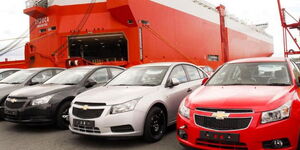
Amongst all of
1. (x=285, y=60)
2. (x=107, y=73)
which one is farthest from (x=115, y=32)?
(x=285, y=60)

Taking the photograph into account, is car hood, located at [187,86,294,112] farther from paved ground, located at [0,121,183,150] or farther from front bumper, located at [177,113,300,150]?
paved ground, located at [0,121,183,150]

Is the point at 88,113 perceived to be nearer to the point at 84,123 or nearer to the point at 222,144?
the point at 84,123

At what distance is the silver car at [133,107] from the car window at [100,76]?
4.15 ft

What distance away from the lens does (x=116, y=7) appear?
15.5 m

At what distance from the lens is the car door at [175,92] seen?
16.6 ft

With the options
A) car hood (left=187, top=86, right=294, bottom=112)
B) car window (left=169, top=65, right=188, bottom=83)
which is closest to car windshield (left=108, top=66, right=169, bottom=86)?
car window (left=169, top=65, right=188, bottom=83)

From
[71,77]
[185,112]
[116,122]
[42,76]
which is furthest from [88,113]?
[42,76]

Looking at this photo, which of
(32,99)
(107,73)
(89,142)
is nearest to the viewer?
(89,142)

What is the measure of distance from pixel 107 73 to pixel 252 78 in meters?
4.11

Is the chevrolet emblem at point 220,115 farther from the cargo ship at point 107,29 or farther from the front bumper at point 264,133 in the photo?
the cargo ship at point 107,29

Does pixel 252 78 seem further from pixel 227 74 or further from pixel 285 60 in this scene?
pixel 285 60

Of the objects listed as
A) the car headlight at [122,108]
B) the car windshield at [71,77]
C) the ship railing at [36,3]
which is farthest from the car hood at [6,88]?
the ship railing at [36,3]

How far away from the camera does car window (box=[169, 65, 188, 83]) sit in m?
5.57

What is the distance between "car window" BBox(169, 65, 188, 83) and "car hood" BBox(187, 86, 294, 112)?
1.43m
